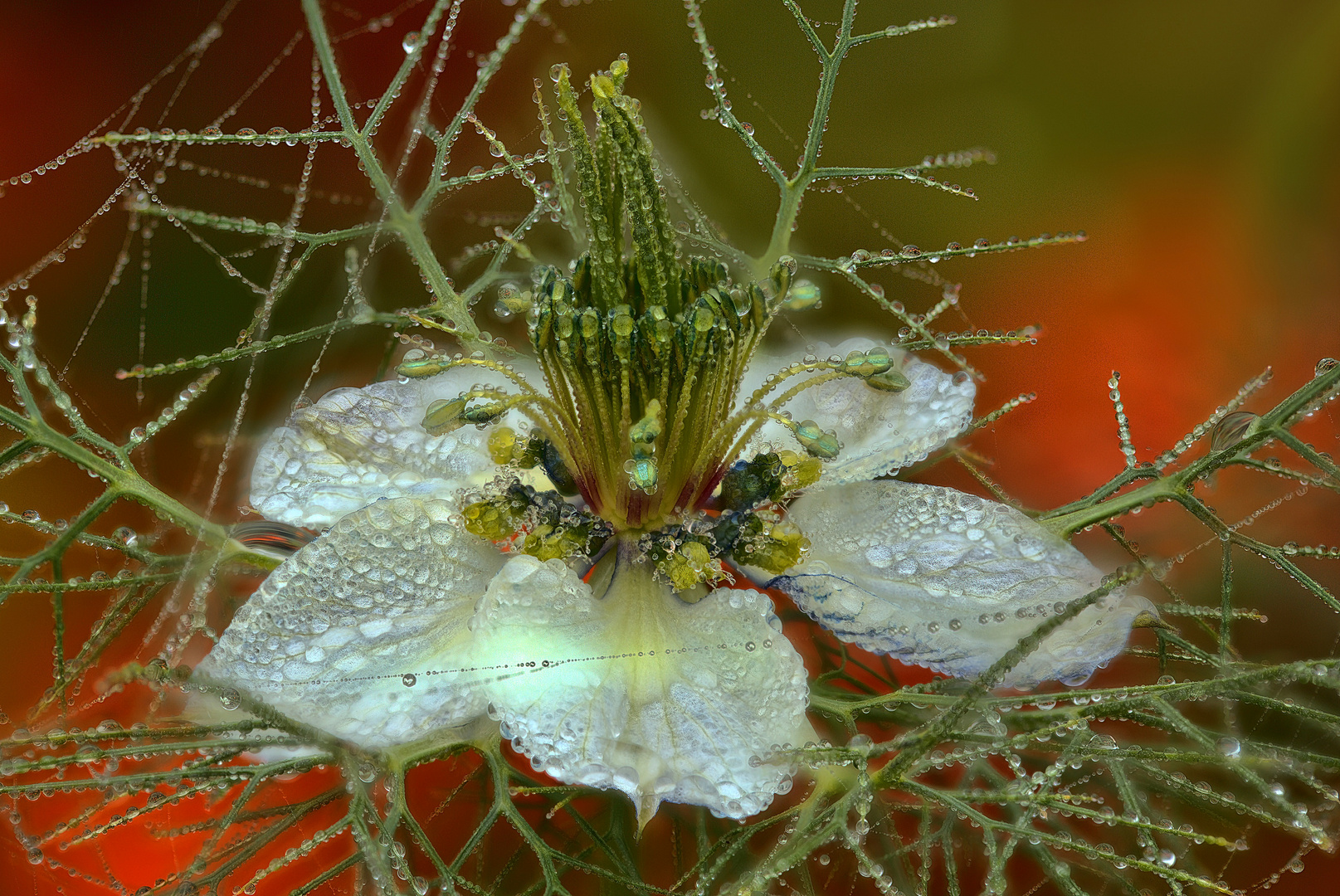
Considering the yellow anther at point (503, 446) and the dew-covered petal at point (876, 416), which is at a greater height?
the yellow anther at point (503, 446)

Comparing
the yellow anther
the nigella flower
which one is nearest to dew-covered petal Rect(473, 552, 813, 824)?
the nigella flower

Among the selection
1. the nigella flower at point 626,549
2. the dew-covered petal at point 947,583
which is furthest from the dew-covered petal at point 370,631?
→ the dew-covered petal at point 947,583

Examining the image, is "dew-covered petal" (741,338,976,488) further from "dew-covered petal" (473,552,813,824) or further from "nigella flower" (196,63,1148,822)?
"dew-covered petal" (473,552,813,824)

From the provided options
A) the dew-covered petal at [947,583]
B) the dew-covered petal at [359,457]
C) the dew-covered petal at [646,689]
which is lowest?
the dew-covered petal at [947,583]

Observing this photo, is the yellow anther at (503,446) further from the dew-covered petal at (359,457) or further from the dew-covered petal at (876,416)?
the dew-covered petal at (876,416)

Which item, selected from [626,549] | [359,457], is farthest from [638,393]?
[359,457]

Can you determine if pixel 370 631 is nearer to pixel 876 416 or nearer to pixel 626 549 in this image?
pixel 626 549
